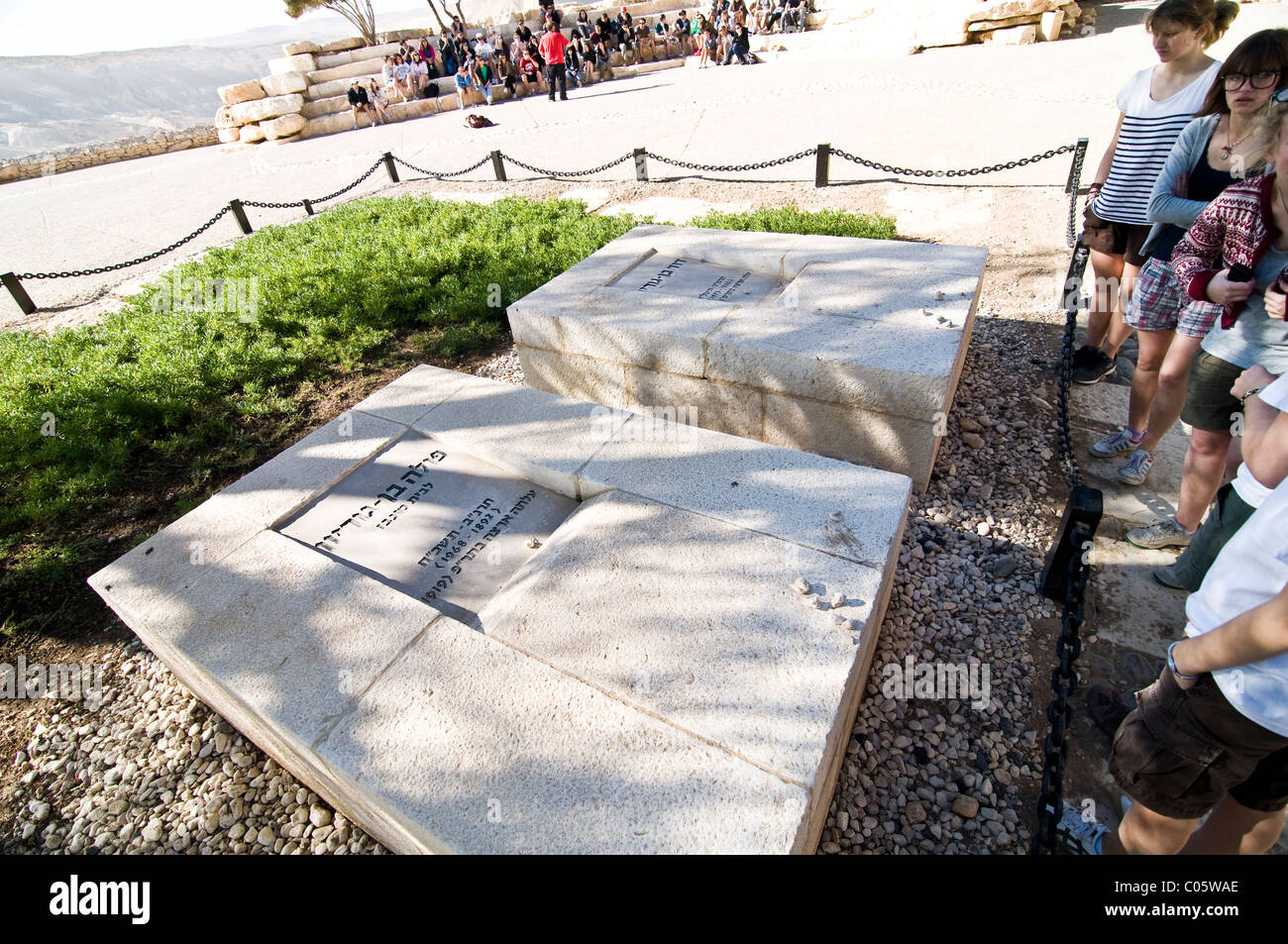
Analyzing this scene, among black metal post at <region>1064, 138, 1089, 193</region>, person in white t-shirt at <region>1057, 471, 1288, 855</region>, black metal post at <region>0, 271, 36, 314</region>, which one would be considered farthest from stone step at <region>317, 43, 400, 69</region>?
person in white t-shirt at <region>1057, 471, 1288, 855</region>

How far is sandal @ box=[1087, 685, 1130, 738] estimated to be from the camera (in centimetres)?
276

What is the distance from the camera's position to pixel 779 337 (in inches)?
167

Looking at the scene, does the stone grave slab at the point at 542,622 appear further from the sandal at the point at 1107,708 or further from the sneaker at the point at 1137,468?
the sneaker at the point at 1137,468

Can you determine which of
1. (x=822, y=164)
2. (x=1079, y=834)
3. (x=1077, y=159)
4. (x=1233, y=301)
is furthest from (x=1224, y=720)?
(x=822, y=164)

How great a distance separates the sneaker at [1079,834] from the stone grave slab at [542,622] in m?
0.85

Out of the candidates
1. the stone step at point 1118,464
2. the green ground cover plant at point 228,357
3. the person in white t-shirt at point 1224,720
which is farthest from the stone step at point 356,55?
the person in white t-shirt at point 1224,720

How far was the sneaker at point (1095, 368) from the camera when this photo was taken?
15.9ft

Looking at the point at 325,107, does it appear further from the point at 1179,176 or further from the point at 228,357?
the point at 1179,176

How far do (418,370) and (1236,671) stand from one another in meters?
4.63

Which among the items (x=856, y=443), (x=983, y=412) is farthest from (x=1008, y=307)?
(x=856, y=443)

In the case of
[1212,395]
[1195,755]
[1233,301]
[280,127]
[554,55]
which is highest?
[554,55]

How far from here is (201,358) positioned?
252 inches

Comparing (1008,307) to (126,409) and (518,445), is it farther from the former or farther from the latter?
(126,409)

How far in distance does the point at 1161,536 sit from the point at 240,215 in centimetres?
1259
